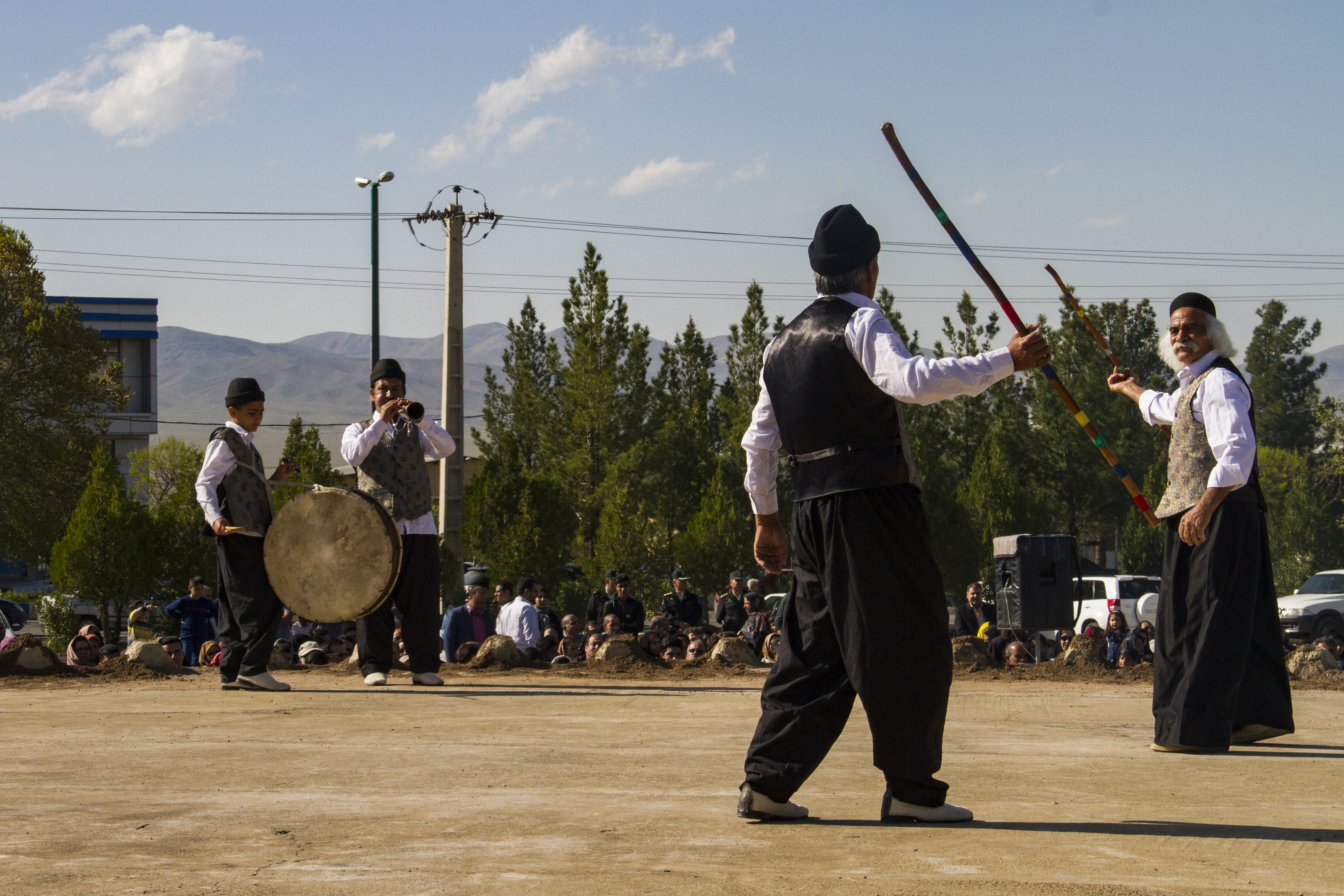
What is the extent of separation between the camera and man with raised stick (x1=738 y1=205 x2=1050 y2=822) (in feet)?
11.5

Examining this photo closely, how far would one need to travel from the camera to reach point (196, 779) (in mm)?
4191

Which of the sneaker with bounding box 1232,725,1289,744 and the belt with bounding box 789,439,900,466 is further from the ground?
the belt with bounding box 789,439,900,466

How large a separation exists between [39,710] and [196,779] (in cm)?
259

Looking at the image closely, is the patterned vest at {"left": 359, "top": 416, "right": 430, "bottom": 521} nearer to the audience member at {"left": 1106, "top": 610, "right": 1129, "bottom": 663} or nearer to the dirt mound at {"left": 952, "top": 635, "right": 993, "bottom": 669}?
the dirt mound at {"left": 952, "top": 635, "right": 993, "bottom": 669}

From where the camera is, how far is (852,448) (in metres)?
3.63

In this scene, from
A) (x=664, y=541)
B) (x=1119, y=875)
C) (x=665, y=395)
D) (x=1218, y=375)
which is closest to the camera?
(x=1119, y=875)

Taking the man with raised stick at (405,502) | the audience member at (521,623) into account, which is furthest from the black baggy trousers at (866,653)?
the audience member at (521,623)

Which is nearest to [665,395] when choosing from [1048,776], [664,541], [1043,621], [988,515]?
[664,541]

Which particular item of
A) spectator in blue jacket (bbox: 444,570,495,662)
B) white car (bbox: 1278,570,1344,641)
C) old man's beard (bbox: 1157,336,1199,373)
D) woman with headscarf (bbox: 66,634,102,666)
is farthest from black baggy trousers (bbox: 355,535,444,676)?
white car (bbox: 1278,570,1344,641)

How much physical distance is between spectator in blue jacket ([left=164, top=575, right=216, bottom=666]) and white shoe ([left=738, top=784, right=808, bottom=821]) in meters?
11.7

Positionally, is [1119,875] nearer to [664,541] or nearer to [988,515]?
[664,541]

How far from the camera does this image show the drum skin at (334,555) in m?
7.27

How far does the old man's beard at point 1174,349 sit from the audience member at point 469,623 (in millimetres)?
7113

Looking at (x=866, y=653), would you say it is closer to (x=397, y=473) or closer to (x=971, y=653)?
(x=397, y=473)
